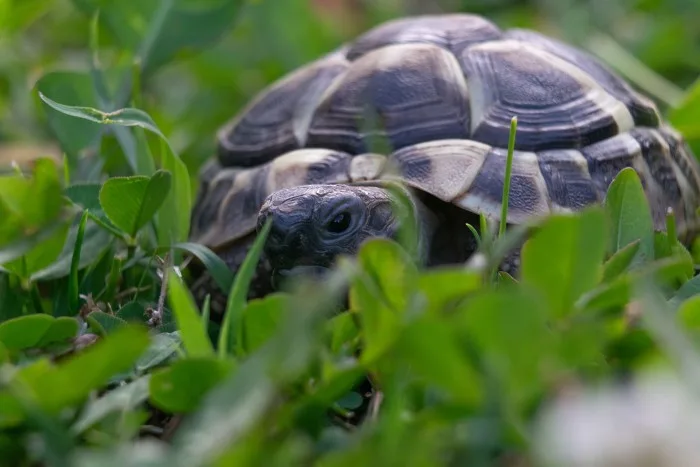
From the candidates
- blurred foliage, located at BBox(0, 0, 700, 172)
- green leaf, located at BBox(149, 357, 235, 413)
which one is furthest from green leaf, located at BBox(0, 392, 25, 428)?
blurred foliage, located at BBox(0, 0, 700, 172)

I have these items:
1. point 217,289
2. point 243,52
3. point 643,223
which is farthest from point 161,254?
point 243,52

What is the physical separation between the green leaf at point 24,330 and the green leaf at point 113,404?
21 centimetres

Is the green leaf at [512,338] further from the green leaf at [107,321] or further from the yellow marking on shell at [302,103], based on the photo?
the yellow marking on shell at [302,103]

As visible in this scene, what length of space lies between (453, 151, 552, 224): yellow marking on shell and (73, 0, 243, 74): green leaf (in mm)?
993

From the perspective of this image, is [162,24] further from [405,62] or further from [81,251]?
[81,251]

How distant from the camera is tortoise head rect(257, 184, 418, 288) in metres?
1.43

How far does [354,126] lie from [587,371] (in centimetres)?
88

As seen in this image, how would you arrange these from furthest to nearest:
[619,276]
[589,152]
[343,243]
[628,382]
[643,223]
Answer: [589,152] → [343,243] → [643,223] → [619,276] → [628,382]

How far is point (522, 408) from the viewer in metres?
0.86

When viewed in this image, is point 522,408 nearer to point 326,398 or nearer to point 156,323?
point 326,398

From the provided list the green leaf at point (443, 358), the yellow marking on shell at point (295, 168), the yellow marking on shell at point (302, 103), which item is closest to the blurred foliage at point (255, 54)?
the yellow marking on shell at point (302, 103)

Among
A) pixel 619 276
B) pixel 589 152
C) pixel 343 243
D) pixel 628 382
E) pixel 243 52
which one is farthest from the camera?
pixel 243 52

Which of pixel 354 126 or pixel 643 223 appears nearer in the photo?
pixel 643 223

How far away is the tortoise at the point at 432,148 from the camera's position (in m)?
1.55
